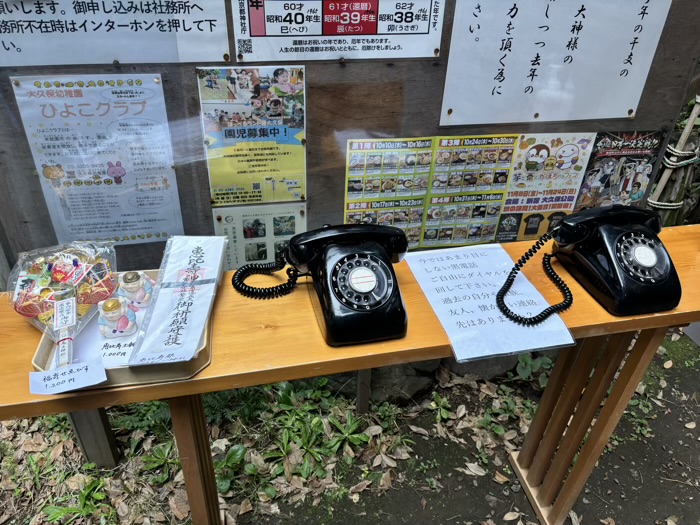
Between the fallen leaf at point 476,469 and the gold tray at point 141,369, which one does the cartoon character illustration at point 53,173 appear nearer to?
the gold tray at point 141,369

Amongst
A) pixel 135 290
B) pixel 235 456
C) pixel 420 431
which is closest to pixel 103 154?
pixel 135 290

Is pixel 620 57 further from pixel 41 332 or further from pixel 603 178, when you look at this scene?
pixel 41 332

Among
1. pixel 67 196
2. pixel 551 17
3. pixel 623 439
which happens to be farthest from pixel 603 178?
pixel 67 196

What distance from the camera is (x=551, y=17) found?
5.34 feet

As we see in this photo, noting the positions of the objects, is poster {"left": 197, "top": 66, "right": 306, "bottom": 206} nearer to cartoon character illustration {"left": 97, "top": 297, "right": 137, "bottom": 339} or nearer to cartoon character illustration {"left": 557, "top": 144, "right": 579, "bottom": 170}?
cartoon character illustration {"left": 97, "top": 297, "right": 137, "bottom": 339}

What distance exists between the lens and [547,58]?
66.6 inches

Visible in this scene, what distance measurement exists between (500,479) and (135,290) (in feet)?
6.34

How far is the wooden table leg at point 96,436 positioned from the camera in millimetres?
2029

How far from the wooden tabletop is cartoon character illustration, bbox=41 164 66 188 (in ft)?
1.49

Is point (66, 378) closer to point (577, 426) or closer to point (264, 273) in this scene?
point (264, 273)

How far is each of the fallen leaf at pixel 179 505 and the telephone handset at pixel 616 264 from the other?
5.38 feet

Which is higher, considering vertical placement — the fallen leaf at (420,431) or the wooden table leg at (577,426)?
the wooden table leg at (577,426)

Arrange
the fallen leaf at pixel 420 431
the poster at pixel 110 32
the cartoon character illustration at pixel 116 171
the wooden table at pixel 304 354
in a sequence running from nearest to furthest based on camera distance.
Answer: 1. the wooden table at pixel 304 354
2. the poster at pixel 110 32
3. the cartoon character illustration at pixel 116 171
4. the fallen leaf at pixel 420 431

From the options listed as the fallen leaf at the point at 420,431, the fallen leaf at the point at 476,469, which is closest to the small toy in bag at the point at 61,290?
the fallen leaf at the point at 420,431
